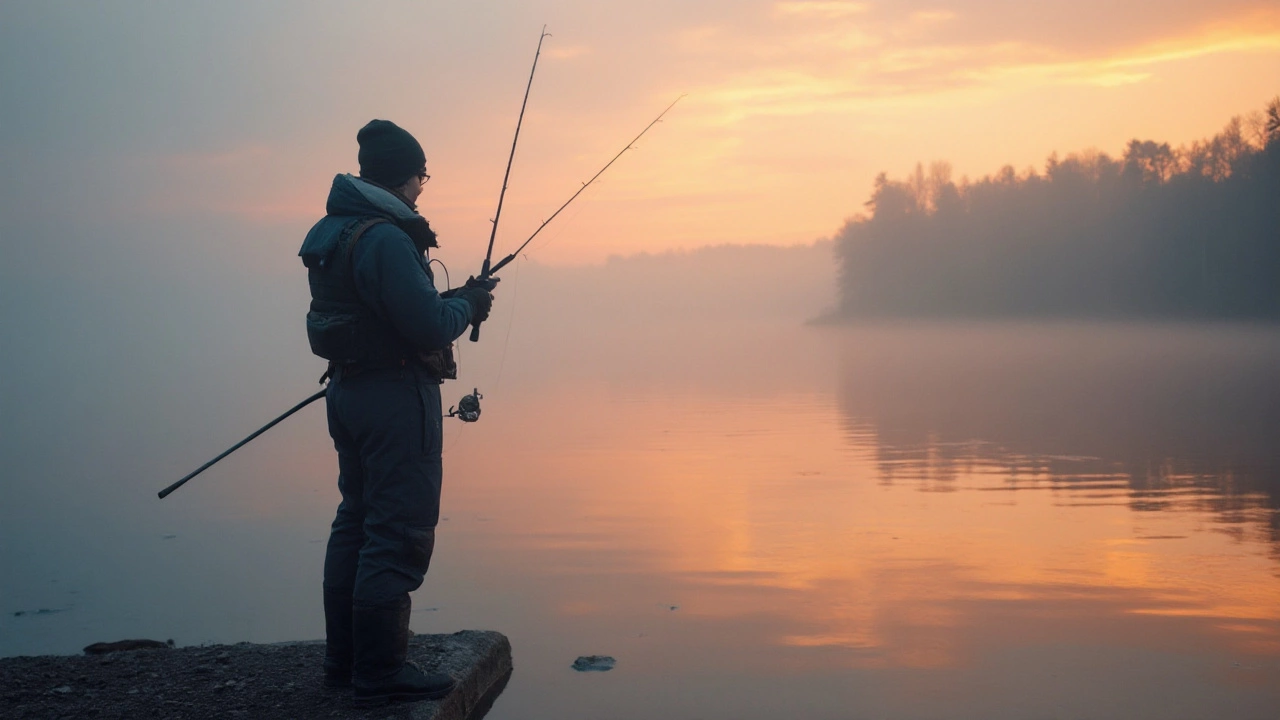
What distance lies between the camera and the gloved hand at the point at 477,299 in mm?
4277

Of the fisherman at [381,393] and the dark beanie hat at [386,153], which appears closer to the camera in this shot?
the fisherman at [381,393]

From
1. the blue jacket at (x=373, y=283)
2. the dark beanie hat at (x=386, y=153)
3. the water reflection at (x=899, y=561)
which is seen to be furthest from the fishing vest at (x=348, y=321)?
the water reflection at (x=899, y=561)

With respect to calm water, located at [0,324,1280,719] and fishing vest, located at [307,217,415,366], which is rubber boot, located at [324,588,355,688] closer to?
calm water, located at [0,324,1280,719]

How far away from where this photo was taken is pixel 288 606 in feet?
21.8

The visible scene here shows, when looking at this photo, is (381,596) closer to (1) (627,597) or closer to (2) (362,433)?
(2) (362,433)

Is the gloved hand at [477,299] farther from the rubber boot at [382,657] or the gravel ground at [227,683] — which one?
the gravel ground at [227,683]

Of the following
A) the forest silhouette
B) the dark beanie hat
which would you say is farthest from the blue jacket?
the forest silhouette

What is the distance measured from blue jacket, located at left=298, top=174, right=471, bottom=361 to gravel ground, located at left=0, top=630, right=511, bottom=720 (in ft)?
4.16

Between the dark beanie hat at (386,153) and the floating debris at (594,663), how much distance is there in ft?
7.47

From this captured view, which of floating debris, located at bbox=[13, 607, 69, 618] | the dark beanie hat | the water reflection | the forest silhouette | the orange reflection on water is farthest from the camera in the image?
the forest silhouette

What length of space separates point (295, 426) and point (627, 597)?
1362 centimetres

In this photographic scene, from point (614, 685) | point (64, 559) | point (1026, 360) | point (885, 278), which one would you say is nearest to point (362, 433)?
point (614, 685)

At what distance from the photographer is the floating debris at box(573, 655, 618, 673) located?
5113mm

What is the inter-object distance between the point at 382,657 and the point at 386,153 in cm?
180
